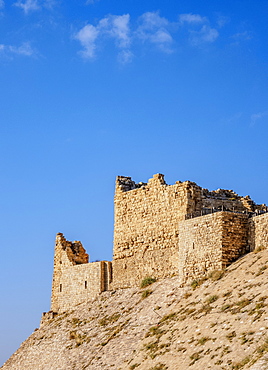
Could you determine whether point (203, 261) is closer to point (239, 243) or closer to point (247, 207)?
point (239, 243)

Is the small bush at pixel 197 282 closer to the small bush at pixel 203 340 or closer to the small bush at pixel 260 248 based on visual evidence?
the small bush at pixel 260 248

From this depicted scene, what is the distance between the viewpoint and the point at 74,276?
40.0m

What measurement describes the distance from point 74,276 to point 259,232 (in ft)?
39.2

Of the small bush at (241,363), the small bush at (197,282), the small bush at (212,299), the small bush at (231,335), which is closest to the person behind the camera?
the small bush at (241,363)

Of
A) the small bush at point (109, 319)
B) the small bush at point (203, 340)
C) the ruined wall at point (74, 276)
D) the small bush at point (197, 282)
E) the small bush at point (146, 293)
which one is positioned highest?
the ruined wall at point (74, 276)

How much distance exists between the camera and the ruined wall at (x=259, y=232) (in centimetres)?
3089

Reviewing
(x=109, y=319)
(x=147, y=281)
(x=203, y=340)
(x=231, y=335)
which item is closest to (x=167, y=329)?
(x=203, y=340)

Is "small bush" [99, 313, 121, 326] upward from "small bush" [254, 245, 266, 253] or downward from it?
downward

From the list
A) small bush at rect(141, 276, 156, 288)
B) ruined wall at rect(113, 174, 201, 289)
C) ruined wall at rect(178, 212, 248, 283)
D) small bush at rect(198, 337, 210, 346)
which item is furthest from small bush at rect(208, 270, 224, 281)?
small bush at rect(198, 337, 210, 346)

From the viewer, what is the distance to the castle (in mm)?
31812

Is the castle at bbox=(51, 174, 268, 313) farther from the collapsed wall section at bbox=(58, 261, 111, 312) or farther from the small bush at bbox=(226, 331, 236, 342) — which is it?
the small bush at bbox=(226, 331, 236, 342)

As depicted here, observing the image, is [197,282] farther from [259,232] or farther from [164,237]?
[164,237]

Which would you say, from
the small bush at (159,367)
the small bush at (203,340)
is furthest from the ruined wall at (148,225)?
the small bush at (203,340)

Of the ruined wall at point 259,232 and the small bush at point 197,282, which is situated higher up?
the ruined wall at point 259,232
